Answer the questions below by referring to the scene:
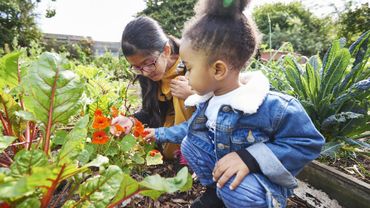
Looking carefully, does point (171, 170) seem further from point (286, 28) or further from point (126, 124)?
point (286, 28)

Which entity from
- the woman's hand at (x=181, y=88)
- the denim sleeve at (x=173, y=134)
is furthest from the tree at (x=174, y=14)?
the denim sleeve at (x=173, y=134)

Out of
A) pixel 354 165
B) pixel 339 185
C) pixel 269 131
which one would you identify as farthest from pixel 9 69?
pixel 354 165

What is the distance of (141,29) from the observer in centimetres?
191

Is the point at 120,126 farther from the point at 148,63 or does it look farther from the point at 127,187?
the point at 127,187

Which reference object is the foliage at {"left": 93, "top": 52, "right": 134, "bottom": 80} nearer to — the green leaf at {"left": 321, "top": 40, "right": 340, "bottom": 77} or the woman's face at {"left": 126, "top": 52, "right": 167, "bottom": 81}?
the woman's face at {"left": 126, "top": 52, "right": 167, "bottom": 81}

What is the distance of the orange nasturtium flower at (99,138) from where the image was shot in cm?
141

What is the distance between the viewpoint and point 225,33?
1.18m

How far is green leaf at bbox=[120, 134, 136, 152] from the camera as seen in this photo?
1.50m

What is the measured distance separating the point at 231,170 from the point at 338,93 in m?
1.14

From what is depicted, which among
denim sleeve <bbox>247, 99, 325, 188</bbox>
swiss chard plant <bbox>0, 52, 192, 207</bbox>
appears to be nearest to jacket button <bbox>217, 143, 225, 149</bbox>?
denim sleeve <bbox>247, 99, 325, 188</bbox>

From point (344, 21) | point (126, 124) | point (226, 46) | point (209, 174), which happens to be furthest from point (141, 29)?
point (344, 21)

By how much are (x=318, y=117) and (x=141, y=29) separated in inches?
48.8

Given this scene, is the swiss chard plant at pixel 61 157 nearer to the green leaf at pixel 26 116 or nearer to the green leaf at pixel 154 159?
the green leaf at pixel 26 116

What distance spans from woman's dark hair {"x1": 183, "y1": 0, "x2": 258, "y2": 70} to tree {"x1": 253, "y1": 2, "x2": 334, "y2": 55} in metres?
14.4
